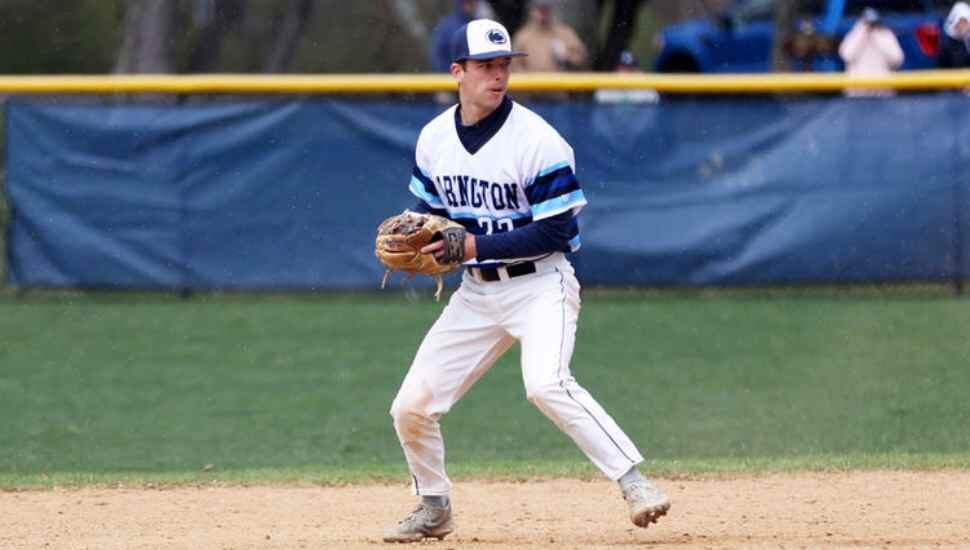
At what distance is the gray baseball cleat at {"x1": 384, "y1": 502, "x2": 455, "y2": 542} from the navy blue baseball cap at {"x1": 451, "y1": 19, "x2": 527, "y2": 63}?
160 cm

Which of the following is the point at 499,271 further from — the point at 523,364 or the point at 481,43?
the point at 481,43

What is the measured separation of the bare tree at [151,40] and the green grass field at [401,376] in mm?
5618

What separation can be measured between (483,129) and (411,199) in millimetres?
6490

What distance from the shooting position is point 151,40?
1817 cm

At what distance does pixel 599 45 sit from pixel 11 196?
379 inches

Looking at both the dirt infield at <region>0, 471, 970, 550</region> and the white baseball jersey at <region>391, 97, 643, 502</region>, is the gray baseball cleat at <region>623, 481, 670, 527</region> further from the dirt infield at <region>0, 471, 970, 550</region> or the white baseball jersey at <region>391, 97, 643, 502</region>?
the dirt infield at <region>0, 471, 970, 550</region>

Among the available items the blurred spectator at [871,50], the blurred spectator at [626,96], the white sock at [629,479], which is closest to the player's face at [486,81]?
the white sock at [629,479]

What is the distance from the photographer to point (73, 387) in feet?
33.4

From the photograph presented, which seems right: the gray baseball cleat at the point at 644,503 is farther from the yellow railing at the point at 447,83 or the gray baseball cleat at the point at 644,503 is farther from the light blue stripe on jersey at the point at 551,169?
the yellow railing at the point at 447,83

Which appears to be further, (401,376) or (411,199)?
(411,199)

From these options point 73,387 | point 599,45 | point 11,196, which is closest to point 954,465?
point 73,387

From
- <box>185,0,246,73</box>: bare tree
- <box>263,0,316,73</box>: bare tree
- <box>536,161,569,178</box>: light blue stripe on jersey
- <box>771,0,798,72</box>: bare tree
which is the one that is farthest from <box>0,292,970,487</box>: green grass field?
<box>263,0,316,73</box>: bare tree

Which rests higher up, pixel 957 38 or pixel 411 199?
pixel 957 38

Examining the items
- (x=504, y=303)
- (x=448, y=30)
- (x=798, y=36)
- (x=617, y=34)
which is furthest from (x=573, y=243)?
(x=617, y=34)
